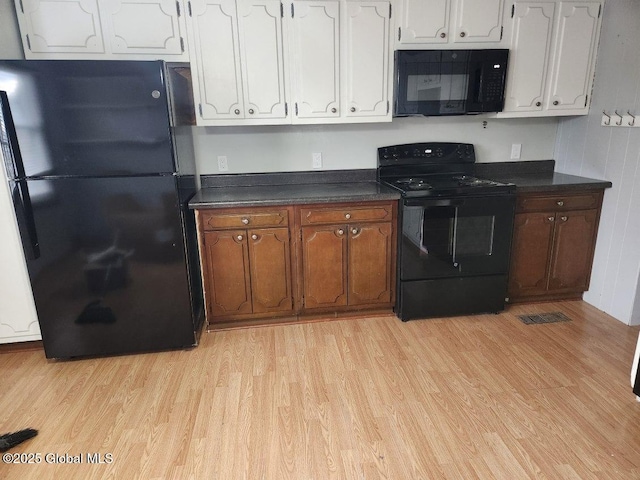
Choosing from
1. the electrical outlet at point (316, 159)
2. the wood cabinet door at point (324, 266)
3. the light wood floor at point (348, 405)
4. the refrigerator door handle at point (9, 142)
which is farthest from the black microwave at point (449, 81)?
the refrigerator door handle at point (9, 142)

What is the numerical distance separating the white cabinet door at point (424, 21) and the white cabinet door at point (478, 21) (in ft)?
0.27

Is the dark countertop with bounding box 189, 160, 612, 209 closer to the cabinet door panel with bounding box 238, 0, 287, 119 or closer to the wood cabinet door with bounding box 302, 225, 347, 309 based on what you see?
the wood cabinet door with bounding box 302, 225, 347, 309

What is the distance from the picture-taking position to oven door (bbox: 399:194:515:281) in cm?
267

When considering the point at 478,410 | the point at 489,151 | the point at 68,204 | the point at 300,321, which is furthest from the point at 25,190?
the point at 489,151

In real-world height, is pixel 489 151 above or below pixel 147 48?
below

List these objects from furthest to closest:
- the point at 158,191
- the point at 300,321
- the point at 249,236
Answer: the point at 300,321, the point at 249,236, the point at 158,191

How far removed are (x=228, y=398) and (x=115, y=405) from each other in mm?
567

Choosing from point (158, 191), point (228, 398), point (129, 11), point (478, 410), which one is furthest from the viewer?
point (129, 11)

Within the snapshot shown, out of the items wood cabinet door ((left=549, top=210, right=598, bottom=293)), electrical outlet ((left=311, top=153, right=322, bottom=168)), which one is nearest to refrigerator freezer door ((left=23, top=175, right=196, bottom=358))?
electrical outlet ((left=311, top=153, right=322, bottom=168))

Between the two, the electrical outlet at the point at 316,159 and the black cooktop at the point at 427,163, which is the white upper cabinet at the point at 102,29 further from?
the black cooktop at the point at 427,163

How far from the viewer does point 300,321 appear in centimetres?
287

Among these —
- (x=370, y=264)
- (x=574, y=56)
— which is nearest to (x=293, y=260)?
(x=370, y=264)

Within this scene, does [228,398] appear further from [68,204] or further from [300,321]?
[68,204]

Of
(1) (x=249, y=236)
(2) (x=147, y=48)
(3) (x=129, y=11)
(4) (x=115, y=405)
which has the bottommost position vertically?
(4) (x=115, y=405)
